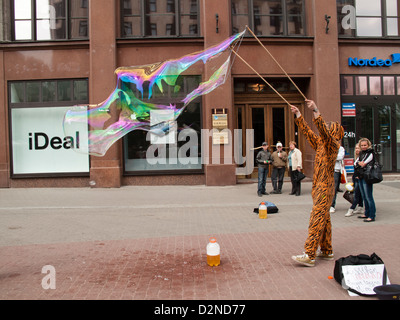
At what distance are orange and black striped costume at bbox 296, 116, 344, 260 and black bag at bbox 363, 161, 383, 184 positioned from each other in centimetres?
318

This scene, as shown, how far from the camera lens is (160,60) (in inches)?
593

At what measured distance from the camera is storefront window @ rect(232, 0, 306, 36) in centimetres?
1531

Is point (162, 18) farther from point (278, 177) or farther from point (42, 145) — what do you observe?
point (278, 177)

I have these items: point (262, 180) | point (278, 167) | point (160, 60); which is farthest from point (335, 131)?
point (160, 60)

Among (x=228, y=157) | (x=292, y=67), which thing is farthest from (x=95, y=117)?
(x=292, y=67)

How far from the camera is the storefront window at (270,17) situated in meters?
15.3

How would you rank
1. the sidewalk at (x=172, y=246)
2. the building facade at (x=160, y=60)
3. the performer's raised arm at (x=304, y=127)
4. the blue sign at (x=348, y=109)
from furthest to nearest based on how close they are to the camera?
the blue sign at (x=348, y=109)
the building facade at (x=160, y=60)
the performer's raised arm at (x=304, y=127)
the sidewalk at (x=172, y=246)

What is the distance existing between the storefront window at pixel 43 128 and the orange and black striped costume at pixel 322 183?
11.1m

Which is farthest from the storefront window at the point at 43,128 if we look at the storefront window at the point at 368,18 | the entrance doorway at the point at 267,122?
the storefront window at the point at 368,18

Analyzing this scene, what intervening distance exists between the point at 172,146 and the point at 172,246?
338 inches

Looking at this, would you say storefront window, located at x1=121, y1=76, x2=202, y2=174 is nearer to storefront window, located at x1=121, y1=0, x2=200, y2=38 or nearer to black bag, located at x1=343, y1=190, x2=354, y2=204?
storefront window, located at x1=121, y1=0, x2=200, y2=38

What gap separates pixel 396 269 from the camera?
5488 millimetres

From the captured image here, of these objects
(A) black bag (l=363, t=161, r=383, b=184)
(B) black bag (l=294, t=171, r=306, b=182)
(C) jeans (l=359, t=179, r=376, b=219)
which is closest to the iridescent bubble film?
(A) black bag (l=363, t=161, r=383, b=184)

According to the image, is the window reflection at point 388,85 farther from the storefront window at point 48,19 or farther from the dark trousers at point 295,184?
the storefront window at point 48,19
